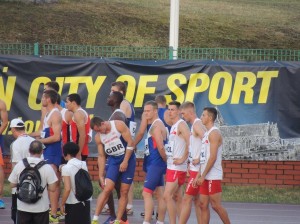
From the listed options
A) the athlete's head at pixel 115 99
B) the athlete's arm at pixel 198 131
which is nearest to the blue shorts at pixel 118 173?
the athlete's head at pixel 115 99

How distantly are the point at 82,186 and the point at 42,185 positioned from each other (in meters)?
0.68

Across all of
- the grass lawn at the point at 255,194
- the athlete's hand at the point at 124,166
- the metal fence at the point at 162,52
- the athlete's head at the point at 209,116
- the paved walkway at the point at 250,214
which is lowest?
the paved walkway at the point at 250,214

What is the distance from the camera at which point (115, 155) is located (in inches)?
542

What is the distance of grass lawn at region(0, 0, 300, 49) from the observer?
1126 inches

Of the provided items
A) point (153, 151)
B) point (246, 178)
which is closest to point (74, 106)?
point (153, 151)

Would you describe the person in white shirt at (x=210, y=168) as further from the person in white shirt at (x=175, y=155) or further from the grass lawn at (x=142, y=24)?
the grass lawn at (x=142, y=24)

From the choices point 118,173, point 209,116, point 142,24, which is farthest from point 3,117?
point 142,24

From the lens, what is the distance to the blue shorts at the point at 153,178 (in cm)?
1390

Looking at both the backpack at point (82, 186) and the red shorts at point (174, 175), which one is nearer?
the backpack at point (82, 186)

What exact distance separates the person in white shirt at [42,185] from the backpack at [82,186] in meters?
0.45

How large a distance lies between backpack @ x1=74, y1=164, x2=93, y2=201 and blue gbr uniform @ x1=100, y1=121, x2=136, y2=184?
164 cm

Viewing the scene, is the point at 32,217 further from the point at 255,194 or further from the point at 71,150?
the point at 255,194

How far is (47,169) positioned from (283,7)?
25887 millimetres

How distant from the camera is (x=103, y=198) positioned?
44.8 feet
